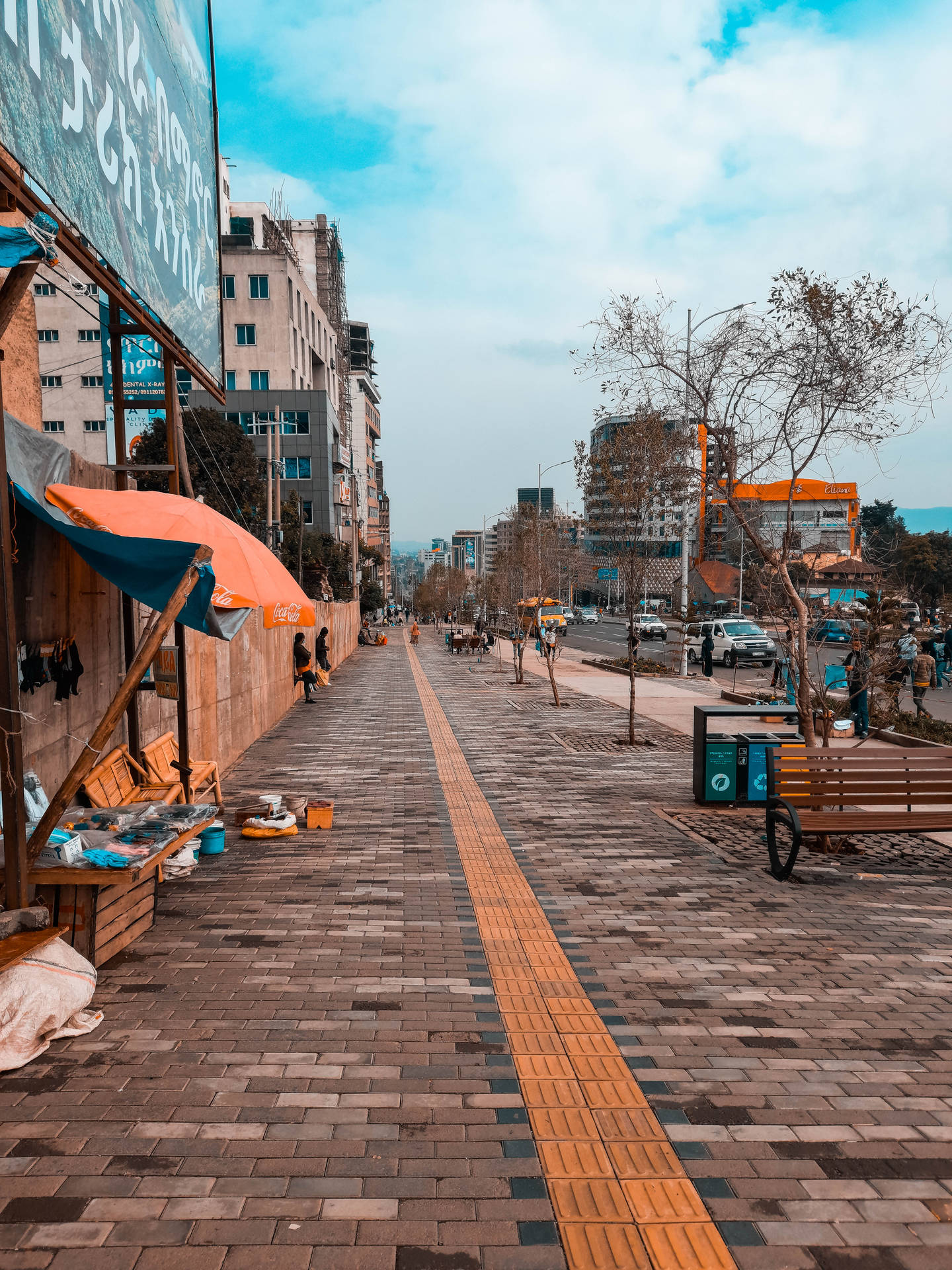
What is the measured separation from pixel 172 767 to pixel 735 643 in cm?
2451

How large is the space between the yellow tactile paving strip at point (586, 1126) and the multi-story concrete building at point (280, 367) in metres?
56.2

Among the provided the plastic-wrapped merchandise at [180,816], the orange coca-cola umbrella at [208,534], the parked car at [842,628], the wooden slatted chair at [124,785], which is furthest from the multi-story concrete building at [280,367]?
the plastic-wrapped merchandise at [180,816]

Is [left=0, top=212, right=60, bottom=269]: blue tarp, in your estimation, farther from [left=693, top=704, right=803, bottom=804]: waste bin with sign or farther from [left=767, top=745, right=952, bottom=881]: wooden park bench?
[left=693, top=704, right=803, bottom=804]: waste bin with sign

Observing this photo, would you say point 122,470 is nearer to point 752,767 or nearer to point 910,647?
point 752,767

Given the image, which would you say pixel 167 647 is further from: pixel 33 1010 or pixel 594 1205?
pixel 594 1205

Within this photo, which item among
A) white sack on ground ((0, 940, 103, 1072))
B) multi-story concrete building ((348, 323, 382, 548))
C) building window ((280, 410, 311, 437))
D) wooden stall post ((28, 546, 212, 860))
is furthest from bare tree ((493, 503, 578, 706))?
multi-story concrete building ((348, 323, 382, 548))

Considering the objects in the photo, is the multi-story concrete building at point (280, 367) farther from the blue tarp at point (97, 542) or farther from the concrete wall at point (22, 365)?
the blue tarp at point (97, 542)

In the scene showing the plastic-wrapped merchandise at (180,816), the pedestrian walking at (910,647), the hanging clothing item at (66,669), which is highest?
the hanging clothing item at (66,669)

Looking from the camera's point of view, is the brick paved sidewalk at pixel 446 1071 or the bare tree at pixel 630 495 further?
the bare tree at pixel 630 495

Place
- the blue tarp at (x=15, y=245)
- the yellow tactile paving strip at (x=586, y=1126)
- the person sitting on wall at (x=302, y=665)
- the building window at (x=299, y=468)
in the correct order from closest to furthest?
the yellow tactile paving strip at (x=586, y=1126) < the blue tarp at (x=15, y=245) < the person sitting on wall at (x=302, y=665) < the building window at (x=299, y=468)

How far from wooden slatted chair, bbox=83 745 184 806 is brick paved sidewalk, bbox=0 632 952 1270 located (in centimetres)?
70

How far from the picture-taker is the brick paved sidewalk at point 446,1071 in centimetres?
283

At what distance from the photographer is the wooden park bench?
22.2 ft

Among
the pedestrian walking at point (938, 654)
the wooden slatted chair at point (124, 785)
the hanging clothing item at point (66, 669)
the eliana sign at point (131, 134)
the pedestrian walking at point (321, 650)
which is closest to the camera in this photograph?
the eliana sign at point (131, 134)
